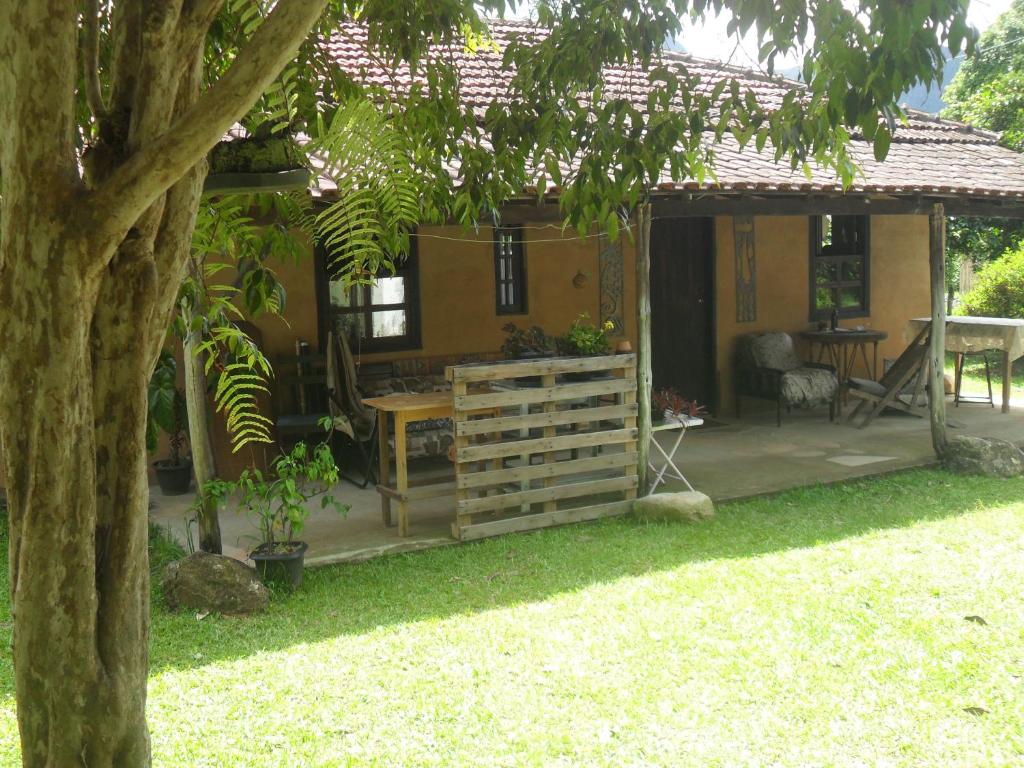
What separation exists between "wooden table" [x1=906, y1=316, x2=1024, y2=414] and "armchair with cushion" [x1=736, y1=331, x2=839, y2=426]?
1.32m

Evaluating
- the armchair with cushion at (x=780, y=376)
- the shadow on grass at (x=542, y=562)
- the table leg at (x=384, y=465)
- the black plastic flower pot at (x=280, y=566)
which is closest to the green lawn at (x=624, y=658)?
the shadow on grass at (x=542, y=562)

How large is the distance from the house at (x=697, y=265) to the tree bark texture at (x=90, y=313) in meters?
5.56

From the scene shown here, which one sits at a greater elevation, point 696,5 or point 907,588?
point 696,5

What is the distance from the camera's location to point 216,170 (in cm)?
292

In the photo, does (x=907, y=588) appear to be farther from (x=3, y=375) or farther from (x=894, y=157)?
(x=894, y=157)

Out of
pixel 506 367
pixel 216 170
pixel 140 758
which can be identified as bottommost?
pixel 140 758

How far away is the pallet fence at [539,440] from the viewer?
7262 mm

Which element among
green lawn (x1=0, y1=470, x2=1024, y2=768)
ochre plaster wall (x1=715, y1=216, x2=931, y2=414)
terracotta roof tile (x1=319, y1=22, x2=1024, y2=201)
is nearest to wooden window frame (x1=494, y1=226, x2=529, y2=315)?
terracotta roof tile (x1=319, y1=22, x2=1024, y2=201)

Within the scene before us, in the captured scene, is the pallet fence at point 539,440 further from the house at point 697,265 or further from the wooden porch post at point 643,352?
the house at point 697,265

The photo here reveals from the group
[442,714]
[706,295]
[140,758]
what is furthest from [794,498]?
[140,758]

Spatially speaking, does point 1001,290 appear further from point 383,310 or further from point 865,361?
point 383,310

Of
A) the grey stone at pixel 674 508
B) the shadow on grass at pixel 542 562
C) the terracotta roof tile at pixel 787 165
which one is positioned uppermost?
the terracotta roof tile at pixel 787 165

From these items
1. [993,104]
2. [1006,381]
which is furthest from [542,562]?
[993,104]

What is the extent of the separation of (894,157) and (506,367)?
5652 mm
